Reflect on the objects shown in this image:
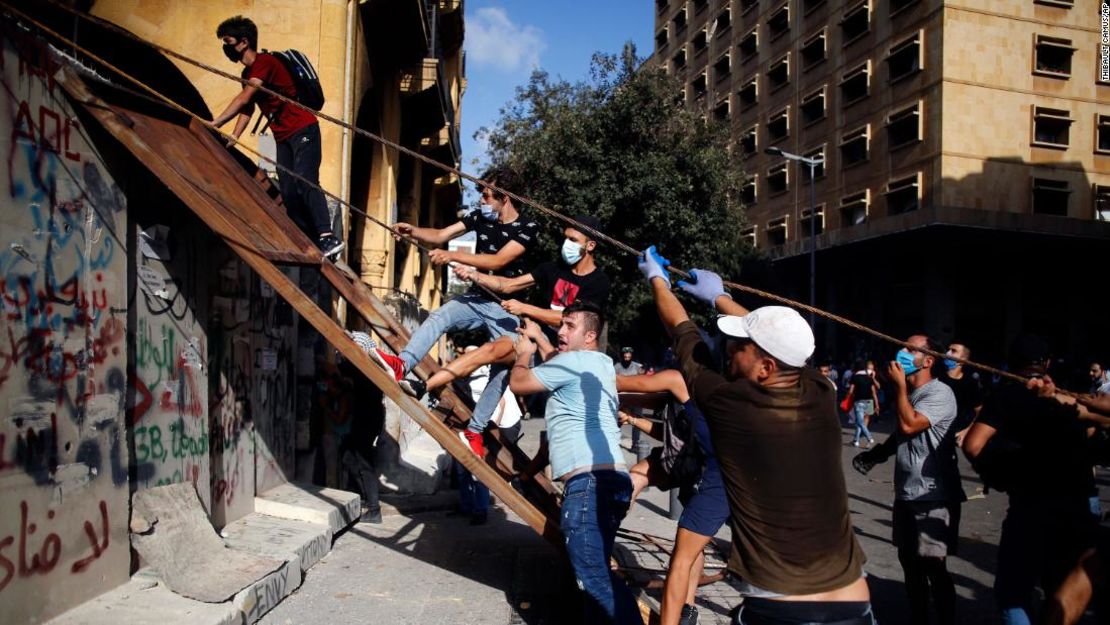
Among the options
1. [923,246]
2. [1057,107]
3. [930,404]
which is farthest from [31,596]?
[1057,107]

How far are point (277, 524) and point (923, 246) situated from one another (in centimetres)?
2625

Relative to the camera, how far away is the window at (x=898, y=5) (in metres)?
28.8

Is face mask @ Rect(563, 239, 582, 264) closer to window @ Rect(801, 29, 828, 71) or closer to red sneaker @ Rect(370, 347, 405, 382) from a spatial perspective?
red sneaker @ Rect(370, 347, 405, 382)

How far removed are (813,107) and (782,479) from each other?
116 ft

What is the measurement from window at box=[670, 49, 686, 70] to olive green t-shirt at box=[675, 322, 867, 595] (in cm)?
4754

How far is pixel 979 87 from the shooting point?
1080 inches

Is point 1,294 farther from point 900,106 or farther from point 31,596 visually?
point 900,106

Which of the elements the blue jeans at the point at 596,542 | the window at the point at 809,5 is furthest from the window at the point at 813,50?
the blue jeans at the point at 596,542

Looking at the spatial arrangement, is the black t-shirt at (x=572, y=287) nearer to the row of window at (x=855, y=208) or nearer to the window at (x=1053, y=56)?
the row of window at (x=855, y=208)

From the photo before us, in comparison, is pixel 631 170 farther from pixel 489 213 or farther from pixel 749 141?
pixel 749 141

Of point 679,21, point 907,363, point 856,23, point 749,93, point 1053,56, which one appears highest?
point 679,21

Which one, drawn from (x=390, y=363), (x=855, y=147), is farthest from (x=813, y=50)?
(x=390, y=363)

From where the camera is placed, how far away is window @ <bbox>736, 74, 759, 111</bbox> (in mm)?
39375

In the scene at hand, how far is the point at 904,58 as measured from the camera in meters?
29.3
